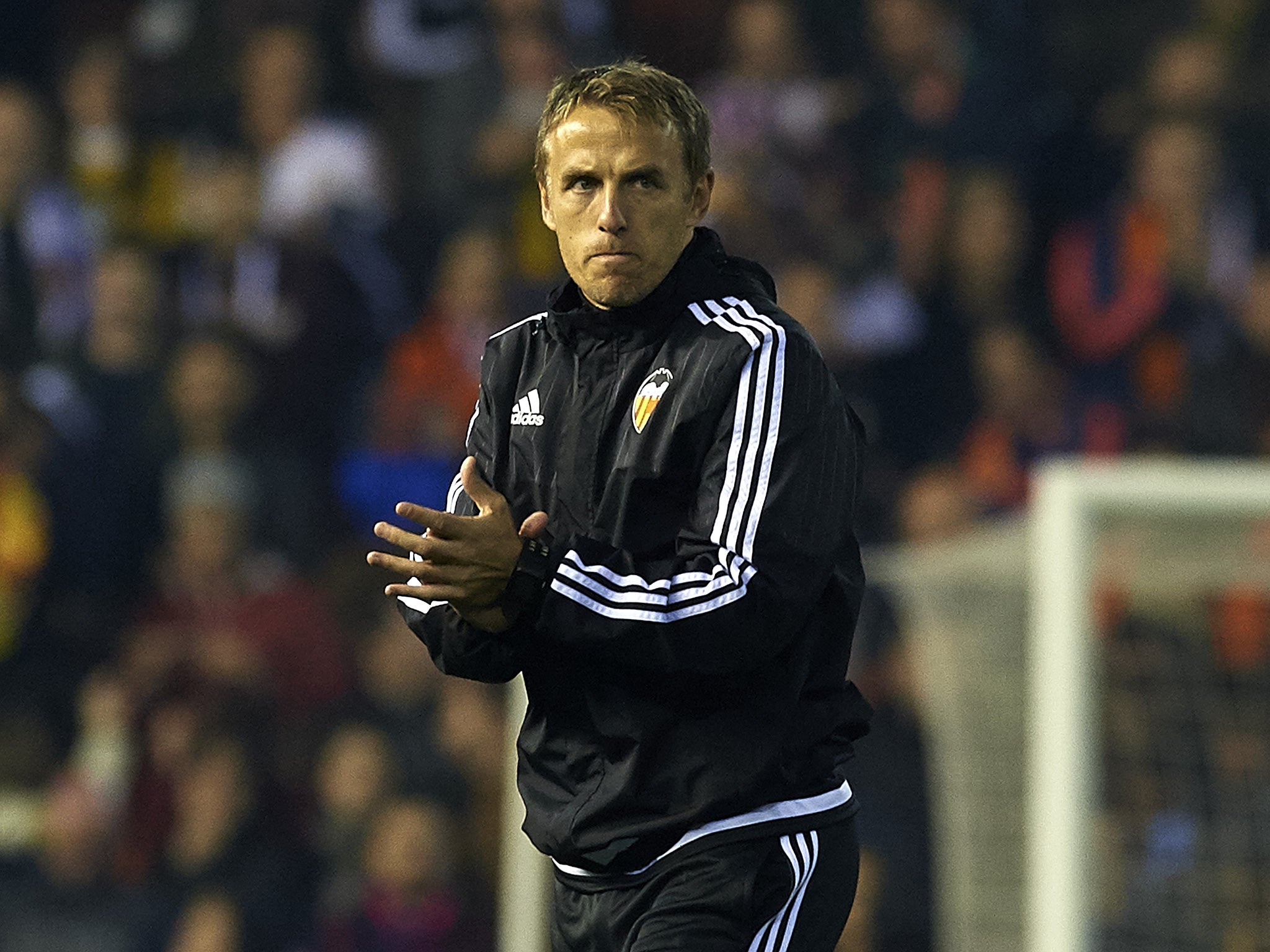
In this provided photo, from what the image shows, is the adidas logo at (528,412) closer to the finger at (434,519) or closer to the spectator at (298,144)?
the finger at (434,519)

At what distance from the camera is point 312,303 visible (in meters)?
7.24

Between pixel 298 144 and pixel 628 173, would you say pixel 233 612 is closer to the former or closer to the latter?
pixel 298 144

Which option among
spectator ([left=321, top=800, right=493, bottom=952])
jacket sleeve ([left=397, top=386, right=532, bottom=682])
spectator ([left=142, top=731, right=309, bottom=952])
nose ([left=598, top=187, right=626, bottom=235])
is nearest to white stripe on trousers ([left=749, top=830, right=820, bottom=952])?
jacket sleeve ([left=397, top=386, right=532, bottom=682])

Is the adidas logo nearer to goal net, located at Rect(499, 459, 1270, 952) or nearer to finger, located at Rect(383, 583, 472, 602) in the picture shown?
finger, located at Rect(383, 583, 472, 602)

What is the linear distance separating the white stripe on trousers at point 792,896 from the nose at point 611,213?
0.77m

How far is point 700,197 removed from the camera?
227 centimetres

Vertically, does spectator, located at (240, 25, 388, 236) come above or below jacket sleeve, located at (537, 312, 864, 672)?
above

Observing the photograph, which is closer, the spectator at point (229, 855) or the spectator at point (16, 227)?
the spectator at point (229, 855)

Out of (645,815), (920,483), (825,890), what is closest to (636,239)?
(645,815)

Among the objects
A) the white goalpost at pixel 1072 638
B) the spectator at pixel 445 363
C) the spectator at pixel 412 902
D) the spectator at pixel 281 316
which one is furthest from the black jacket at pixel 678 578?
the spectator at pixel 281 316

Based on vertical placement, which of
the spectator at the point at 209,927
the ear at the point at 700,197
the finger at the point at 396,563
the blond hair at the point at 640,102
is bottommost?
the spectator at the point at 209,927

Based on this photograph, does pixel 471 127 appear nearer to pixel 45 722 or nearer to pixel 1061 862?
pixel 45 722

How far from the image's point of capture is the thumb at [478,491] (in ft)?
6.83

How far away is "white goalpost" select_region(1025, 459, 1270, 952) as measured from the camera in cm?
442
